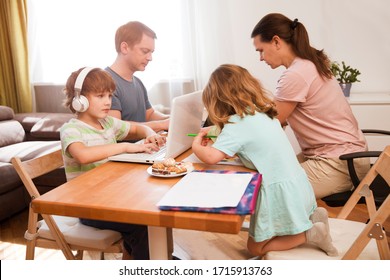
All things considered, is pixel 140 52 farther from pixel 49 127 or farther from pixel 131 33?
pixel 49 127

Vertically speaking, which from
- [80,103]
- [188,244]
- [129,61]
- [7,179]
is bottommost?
[188,244]

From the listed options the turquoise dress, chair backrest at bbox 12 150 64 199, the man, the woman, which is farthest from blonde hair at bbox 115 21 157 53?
the turquoise dress

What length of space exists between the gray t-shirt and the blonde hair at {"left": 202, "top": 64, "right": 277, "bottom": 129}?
74 centimetres

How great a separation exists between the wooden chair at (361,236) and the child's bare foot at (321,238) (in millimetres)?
22

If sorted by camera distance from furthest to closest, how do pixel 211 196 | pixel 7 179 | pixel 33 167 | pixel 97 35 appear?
pixel 97 35
pixel 7 179
pixel 33 167
pixel 211 196

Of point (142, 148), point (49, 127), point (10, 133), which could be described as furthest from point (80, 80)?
point (10, 133)

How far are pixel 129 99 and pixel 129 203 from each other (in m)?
1.09

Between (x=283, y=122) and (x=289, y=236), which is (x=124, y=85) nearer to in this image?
(x=283, y=122)

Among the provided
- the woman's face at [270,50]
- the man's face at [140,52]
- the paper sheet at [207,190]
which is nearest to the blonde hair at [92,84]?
the man's face at [140,52]

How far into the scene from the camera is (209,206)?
931 millimetres

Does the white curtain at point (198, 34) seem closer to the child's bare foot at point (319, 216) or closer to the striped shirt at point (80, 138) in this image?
the striped shirt at point (80, 138)

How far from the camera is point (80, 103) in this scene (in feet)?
4.83
